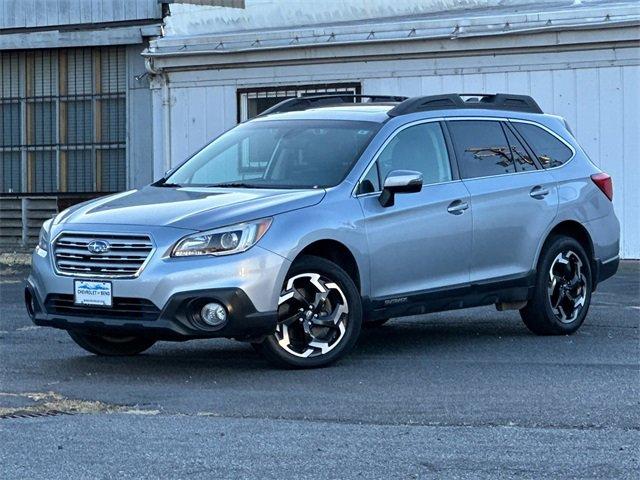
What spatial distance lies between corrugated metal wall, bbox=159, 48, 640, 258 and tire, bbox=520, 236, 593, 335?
6.59 meters

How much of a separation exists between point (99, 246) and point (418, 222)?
7.35 ft

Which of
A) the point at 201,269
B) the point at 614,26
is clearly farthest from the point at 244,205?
the point at 614,26

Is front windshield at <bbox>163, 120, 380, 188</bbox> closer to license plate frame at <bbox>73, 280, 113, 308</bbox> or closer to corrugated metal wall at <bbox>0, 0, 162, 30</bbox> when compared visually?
license plate frame at <bbox>73, 280, 113, 308</bbox>

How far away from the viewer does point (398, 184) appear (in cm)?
970

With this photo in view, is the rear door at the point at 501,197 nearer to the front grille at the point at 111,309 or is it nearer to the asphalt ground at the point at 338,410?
the asphalt ground at the point at 338,410

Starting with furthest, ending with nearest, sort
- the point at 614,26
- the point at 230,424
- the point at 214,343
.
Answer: the point at 614,26
the point at 214,343
the point at 230,424

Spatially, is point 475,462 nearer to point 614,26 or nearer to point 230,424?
point 230,424

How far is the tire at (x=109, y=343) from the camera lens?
10.1 metres

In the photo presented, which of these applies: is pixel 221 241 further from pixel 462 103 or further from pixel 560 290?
pixel 560 290

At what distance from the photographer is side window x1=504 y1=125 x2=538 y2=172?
1114cm

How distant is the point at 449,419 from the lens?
759 cm

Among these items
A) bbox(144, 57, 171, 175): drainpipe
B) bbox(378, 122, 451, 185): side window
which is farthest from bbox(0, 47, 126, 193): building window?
bbox(378, 122, 451, 185): side window

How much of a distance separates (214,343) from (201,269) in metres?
2.21

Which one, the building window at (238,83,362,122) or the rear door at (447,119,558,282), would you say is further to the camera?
the building window at (238,83,362,122)
